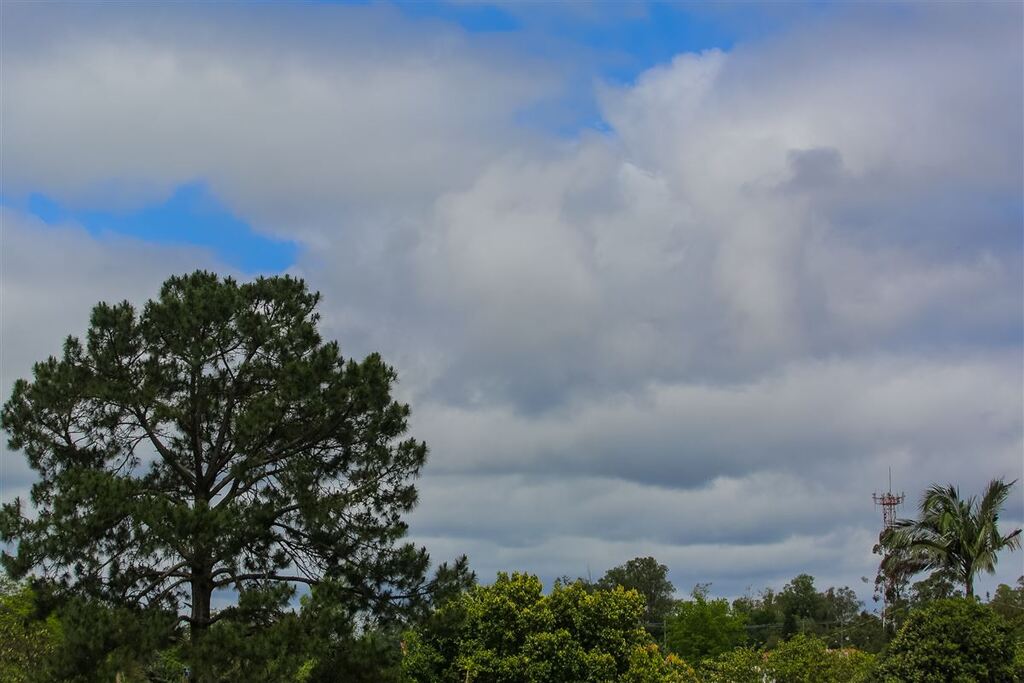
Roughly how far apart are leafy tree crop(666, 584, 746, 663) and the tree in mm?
47343

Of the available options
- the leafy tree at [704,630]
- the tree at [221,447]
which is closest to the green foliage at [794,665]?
the tree at [221,447]

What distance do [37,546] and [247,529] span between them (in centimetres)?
471

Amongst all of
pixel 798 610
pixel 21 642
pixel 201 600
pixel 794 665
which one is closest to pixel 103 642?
pixel 201 600

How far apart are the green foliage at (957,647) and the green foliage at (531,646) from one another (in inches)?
504

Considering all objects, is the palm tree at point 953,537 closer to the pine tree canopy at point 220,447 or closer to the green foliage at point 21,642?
the pine tree canopy at point 220,447

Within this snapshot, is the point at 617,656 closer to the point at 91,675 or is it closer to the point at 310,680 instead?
the point at 310,680

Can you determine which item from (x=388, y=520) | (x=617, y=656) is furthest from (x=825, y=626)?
(x=388, y=520)

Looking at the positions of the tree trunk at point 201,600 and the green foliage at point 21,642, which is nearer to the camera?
the tree trunk at point 201,600

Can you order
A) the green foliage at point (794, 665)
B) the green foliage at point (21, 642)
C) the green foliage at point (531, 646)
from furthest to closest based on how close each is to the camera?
the green foliage at point (531, 646)
the green foliage at point (21, 642)
the green foliage at point (794, 665)

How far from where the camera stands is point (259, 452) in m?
27.5

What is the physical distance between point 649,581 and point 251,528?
76.8 meters

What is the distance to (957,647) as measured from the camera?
23.0 metres

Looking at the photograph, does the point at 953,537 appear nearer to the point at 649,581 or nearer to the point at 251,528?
the point at 251,528

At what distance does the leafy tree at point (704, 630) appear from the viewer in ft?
237
